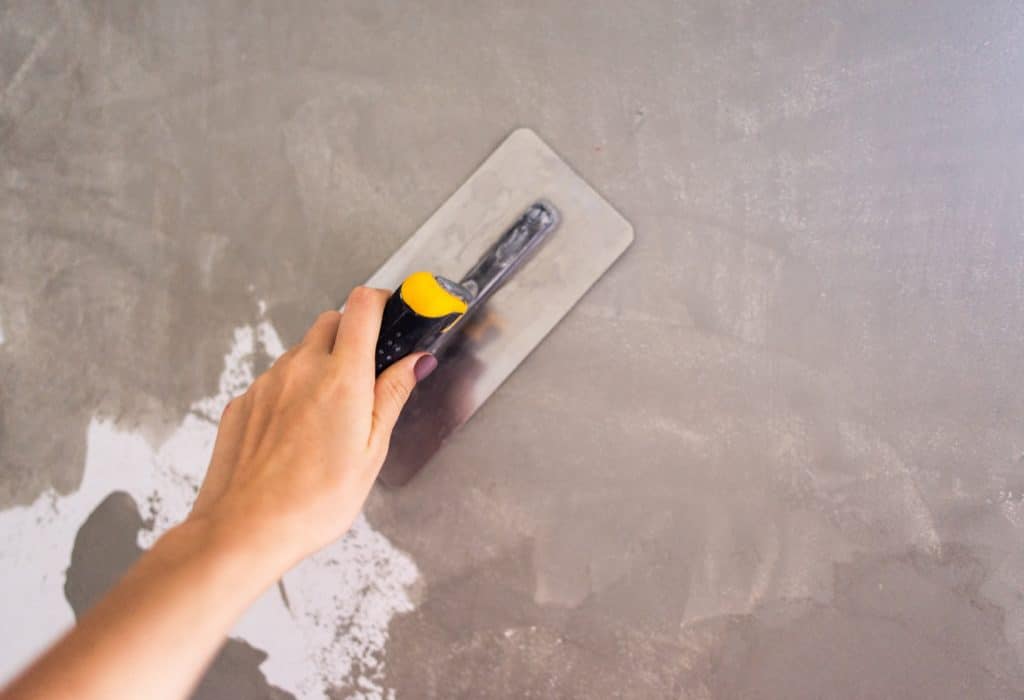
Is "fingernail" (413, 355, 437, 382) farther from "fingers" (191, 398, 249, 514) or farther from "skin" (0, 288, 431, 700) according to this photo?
"fingers" (191, 398, 249, 514)

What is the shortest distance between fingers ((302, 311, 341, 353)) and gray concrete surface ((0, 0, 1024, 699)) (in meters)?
0.25

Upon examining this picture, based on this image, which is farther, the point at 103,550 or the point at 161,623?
the point at 103,550

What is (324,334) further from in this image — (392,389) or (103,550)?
(103,550)

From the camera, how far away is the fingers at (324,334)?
892 mm

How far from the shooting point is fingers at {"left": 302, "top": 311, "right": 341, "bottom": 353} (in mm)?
892

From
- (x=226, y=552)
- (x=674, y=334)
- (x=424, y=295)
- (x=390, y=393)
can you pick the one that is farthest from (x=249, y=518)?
(x=674, y=334)

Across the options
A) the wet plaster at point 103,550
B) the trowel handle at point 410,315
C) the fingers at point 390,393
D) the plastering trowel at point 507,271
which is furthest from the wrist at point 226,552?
the wet plaster at point 103,550

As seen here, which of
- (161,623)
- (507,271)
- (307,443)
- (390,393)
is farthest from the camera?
(507,271)

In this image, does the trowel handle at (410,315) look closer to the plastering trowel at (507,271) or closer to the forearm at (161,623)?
the plastering trowel at (507,271)

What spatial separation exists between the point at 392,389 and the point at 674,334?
1.58 feet

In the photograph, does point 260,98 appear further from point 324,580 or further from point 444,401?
point 324,580

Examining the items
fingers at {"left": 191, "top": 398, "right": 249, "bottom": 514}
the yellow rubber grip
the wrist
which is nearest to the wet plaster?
fingers at {"left": 191, "top": 398, "right": 249, "bottom": 514}

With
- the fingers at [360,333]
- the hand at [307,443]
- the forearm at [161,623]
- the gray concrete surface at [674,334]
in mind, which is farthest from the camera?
the gray concrete surface at [674,334]

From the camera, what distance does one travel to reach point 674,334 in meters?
1.11
